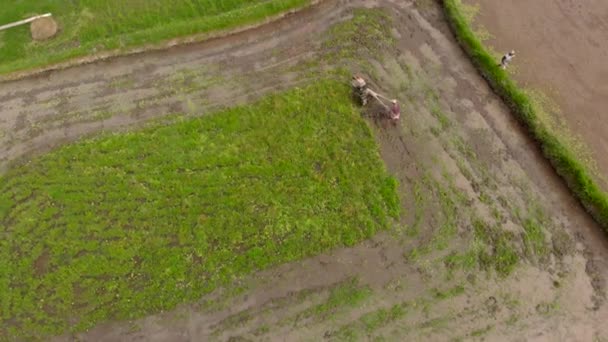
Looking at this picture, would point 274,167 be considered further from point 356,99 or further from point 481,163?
point 481,163

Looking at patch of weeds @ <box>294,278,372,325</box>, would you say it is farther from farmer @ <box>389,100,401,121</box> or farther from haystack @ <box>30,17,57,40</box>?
haystack @ <box>30,17,57,40</box>

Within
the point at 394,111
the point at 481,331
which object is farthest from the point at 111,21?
the point at 481,331

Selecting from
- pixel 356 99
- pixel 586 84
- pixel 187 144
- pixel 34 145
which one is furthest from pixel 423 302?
pixel 34 145

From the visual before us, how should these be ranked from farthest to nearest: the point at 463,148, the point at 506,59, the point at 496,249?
the point at 506,59 < the point at 463,148 < the point at 496,249

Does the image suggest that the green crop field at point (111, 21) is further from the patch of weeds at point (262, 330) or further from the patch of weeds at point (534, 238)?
the patch of weeds at point (534, 238)

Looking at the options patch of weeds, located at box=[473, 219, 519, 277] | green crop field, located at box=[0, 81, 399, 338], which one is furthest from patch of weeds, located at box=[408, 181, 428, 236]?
patch of weeds, located at box=[473, 219, 519, 277]

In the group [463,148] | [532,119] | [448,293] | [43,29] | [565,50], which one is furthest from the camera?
[43,29]

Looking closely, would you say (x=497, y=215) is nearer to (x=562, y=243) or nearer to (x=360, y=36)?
(x=562, y=243)
